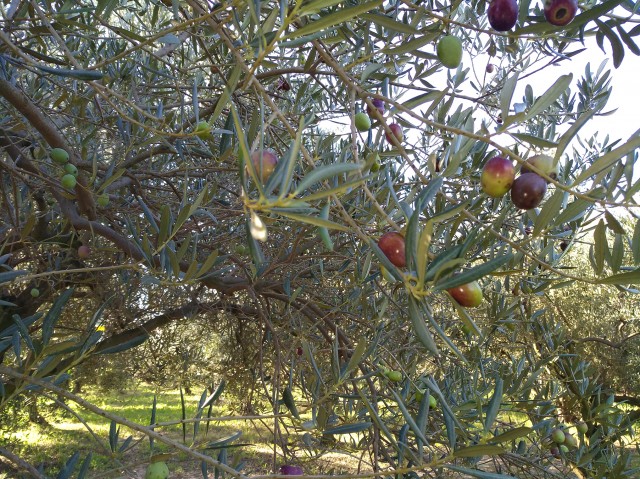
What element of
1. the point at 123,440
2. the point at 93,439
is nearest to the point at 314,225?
the point at 123,440

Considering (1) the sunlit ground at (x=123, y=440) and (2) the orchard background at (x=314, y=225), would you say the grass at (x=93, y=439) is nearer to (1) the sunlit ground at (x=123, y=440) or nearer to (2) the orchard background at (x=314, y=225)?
(1) the sunlit ground at (x=123, y=440)

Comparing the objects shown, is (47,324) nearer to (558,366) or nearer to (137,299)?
(558,366)

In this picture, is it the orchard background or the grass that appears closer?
the orchard background

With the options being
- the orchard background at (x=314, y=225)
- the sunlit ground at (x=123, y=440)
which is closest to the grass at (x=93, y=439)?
the sunlit ground at (x=123, y=440)

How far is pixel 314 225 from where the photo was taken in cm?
142

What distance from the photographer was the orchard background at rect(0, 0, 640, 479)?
1.04 metres

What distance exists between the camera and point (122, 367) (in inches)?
218

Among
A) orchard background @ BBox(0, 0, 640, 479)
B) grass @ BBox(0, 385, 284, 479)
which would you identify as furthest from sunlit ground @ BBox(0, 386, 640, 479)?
orchard background @ BBox(0, 0, 640, 479)

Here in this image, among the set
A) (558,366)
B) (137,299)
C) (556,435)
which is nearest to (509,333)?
(558,366)

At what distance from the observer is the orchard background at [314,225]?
3.41ft

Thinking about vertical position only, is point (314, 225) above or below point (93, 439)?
above

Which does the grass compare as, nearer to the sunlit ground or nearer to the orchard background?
the sunlit ground

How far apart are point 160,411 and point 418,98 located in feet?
37.7

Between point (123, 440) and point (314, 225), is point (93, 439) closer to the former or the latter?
point (123, 440)
